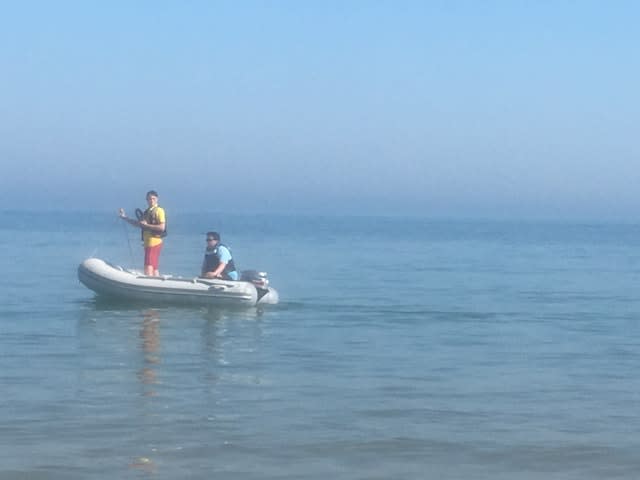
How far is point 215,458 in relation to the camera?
873cm

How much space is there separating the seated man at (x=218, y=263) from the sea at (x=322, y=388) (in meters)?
0.61

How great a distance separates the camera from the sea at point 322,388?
8.76 m

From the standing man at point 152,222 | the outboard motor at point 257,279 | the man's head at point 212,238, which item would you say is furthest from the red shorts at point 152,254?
the outboard motor at point 257,279

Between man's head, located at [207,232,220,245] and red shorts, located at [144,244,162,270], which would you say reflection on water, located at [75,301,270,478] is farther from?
man's head, located at [207,232,220,245]

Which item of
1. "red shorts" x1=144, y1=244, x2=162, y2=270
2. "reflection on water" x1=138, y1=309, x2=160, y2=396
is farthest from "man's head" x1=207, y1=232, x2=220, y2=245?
"reflection on water" x1=138, y1=309, x2=160, y2=396

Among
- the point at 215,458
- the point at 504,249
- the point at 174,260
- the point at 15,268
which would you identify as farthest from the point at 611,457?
the point at 504,249

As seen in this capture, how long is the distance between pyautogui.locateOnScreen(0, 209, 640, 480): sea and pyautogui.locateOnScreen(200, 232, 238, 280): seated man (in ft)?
2.02

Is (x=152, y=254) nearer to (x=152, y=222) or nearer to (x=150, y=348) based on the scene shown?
(x=152, y=222)

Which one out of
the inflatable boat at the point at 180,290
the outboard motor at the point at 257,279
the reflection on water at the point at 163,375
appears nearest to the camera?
the reflection on water at the point at 163,375

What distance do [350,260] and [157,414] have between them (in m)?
29.3

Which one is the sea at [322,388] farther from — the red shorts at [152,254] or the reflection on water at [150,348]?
the red shorts at [152,254]

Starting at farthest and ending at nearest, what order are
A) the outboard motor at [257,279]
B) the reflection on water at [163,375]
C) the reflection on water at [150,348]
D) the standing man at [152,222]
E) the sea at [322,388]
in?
the outboard motor at [257,279] → the standing man at [152,222] → the reflection on water at [150,348] → the reflection on water at [163,375] → the sea at [322,388]

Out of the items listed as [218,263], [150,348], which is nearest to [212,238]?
[218,263]

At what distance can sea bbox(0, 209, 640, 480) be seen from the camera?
8758 mm
